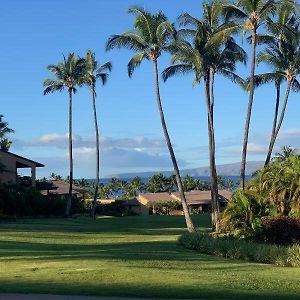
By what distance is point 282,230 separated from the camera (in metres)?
22.4

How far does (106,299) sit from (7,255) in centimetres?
980

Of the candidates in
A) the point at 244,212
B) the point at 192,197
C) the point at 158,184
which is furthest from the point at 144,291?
the point at 158,184

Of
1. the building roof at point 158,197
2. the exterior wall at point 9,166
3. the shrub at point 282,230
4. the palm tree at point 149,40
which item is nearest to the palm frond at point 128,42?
the palm tree at point 149,40

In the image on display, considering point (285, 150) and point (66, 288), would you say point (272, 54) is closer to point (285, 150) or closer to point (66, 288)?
point (285, 150)

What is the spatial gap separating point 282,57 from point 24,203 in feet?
81.9

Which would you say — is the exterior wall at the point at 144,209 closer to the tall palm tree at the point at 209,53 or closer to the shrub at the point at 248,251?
the tall palm tree at the point at 209,53

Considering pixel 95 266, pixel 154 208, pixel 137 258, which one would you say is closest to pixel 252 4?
pixel 137 258

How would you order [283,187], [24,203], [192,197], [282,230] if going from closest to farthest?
[282,230] → [283,187] → [24,203] → [192,197]

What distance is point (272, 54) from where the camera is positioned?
38.6 metres

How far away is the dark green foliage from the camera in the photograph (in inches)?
1892

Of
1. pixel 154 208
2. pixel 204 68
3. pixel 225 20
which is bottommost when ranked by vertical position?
pixel 154 208

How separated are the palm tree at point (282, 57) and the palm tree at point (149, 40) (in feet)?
21.2

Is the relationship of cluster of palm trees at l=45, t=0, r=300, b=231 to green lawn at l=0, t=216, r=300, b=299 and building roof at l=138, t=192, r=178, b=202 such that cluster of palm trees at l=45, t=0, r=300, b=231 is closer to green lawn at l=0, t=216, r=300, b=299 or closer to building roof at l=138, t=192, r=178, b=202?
green lawn at l=0, t=216, r=300, b=299

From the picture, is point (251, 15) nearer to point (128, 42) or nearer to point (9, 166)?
point (128, 42)
